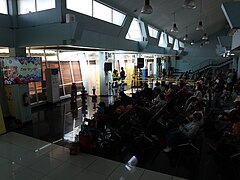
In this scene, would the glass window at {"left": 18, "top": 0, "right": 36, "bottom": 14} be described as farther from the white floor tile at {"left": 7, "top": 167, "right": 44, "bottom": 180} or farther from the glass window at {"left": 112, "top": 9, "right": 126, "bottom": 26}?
the white floor tile at {"left": 7, "top": 167, "right": 44, "bottom": 180}

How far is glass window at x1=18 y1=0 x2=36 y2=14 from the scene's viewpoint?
5664mm

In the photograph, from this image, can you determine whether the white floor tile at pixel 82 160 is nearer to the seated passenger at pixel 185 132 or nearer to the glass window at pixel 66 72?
the seated passenger at pixel 185 132

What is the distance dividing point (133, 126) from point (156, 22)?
7162 mm

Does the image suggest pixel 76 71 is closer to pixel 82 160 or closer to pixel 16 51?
pixel 16 51

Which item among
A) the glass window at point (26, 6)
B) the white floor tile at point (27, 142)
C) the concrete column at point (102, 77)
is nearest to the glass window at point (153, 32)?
the concrete column at point (102, 77)

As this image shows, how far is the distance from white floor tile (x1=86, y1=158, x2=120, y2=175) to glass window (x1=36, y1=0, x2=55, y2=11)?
168 inches

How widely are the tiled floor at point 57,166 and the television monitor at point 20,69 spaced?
1.93m

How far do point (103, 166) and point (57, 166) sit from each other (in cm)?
86

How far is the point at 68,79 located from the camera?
10617 mm

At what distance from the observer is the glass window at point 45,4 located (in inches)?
208

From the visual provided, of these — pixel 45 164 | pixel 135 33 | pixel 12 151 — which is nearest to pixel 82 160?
pixel 45 164

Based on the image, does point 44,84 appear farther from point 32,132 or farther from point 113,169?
point 113,169

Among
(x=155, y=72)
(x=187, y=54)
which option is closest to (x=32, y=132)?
(x=155, y=72)

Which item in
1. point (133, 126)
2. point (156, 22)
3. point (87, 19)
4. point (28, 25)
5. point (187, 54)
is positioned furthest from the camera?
point (187, 54)
